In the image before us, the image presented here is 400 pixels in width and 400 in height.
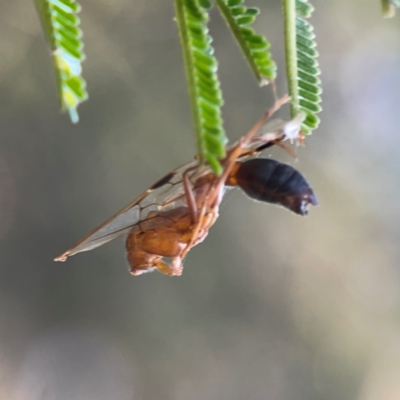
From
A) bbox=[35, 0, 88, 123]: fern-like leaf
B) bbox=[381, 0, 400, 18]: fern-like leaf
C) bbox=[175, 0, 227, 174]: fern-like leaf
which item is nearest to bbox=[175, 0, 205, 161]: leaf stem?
bbox=[175, 0, 227, 174]: fern-like leaf

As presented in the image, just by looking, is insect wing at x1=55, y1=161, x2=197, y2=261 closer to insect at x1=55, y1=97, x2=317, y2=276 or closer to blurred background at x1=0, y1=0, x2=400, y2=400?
insect at x1=55, y1=97, x2=317, y2=276

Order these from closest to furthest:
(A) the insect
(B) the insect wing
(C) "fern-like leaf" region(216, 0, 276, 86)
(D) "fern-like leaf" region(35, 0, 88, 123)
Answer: (D) "fern-like leaf" region(35, 0, 88, 123), (C) "fern-like leaf" region(216, 0, 276, 86), (A) the insect, (B) the insect wing

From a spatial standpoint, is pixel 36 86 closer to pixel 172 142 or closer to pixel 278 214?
pixel 172 142

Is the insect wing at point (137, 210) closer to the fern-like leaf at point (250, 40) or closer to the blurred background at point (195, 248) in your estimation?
the fern-like leaf at point (250, 40)

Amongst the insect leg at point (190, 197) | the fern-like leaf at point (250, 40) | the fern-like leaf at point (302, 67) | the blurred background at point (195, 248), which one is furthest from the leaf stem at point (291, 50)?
the blurred background at point (195, 248)

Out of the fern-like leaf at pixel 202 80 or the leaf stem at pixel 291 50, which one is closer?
the fern-like leaf at pixel 202 80

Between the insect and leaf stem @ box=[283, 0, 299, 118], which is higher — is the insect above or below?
below
